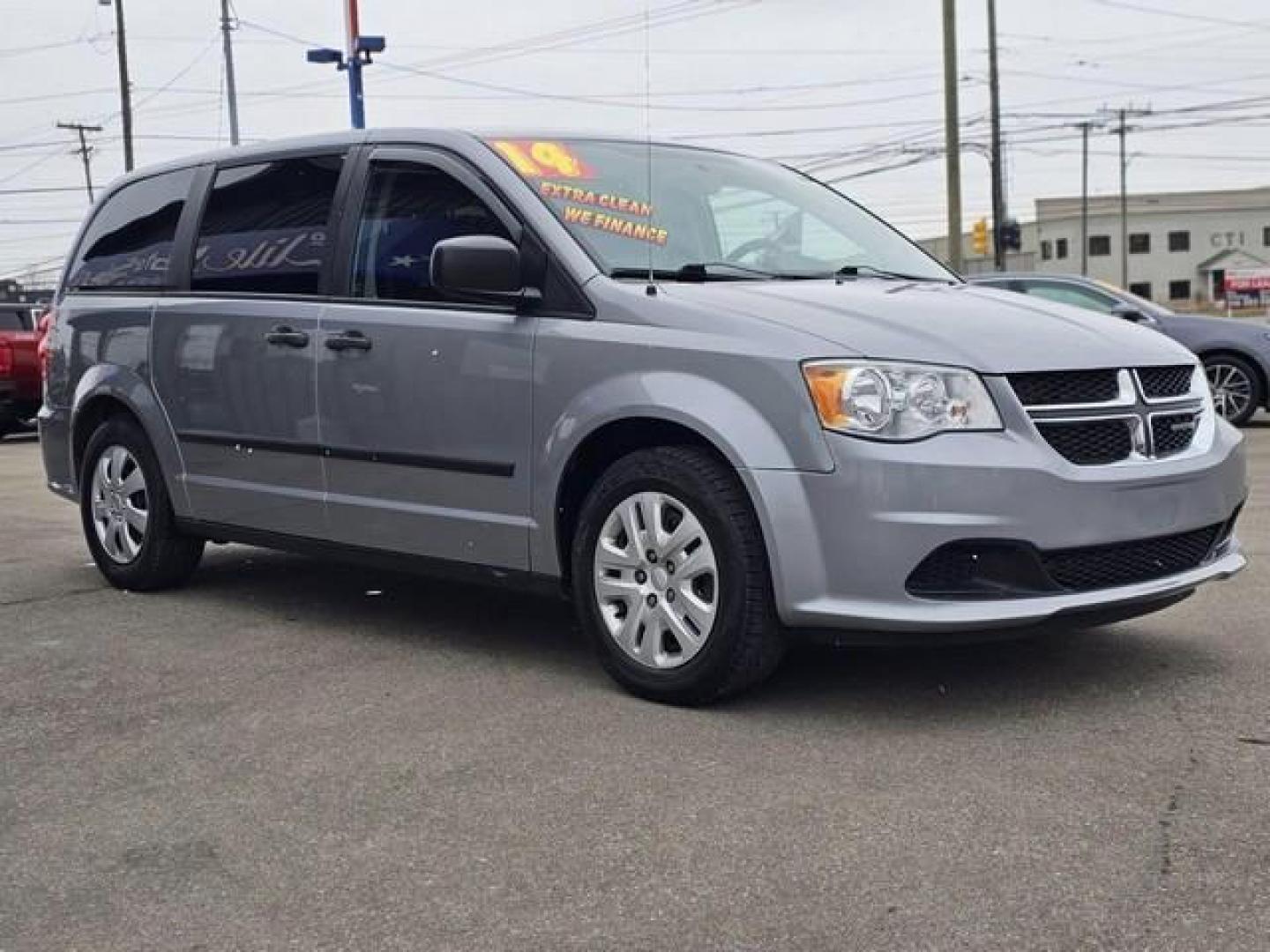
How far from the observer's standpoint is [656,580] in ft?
14.4

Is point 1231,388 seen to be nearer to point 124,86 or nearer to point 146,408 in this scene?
point 146,408

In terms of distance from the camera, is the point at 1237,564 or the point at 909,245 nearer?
the point at 1237,564

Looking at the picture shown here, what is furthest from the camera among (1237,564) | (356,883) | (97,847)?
(1237,564)

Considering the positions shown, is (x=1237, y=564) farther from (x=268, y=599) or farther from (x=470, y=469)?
(x=268, y=599)

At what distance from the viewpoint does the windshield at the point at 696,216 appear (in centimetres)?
487

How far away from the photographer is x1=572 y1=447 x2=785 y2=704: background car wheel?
4.19 m

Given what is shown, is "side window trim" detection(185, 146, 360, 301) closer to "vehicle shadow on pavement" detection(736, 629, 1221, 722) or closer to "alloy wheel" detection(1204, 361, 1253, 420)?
"vehicle shadow on pavement" detection(736, 629, 1221, 722)

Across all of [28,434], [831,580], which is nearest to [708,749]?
[831,580]

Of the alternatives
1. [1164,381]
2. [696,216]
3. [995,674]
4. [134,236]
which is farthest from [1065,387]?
[134,236]

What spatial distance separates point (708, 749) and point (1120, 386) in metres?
1.56

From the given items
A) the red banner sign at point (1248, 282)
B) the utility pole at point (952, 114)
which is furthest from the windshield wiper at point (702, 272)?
the red banner sign at point (1248, 282)

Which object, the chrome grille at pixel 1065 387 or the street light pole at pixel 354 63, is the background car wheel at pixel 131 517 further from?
the street light pole at pixel 354 63

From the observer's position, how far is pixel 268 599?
6316 mm

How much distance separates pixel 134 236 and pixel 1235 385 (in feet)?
32.3
